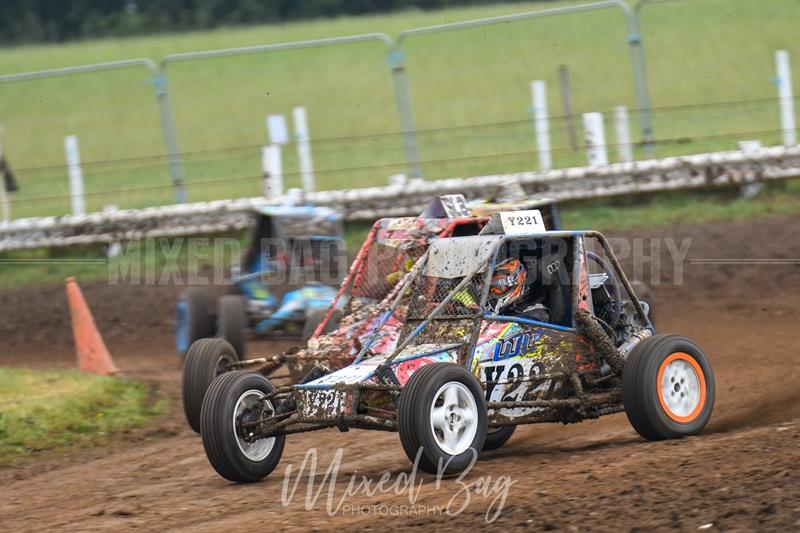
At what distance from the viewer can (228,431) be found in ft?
22.0

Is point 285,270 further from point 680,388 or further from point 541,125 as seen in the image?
point 680,388

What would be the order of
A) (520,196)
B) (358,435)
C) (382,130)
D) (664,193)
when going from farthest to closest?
(382,130) → (664,193) → (520,196) → (358,435)

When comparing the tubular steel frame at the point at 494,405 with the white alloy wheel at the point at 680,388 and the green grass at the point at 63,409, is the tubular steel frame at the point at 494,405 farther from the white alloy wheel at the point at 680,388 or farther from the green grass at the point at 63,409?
the green grass at the point at 63,409

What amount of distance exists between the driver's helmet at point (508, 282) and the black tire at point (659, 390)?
2.67 ft

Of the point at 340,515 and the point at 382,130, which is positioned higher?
the point at 382,130

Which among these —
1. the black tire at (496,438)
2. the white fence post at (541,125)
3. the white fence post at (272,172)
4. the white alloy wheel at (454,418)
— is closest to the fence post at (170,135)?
the white fence post at (272,172)

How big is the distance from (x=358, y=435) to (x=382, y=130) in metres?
8.17

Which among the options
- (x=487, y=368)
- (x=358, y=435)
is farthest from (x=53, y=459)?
(x=487, y=368)

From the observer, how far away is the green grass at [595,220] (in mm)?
14461

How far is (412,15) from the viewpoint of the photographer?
18203 mm

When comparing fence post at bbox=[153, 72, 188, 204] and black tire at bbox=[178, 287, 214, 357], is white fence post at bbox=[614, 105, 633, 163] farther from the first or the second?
black tire at bbox=[178, 287, 214, 357]

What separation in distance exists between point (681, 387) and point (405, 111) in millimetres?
8578

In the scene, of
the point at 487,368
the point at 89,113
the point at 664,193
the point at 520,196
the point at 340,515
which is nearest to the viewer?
the point at 340,515

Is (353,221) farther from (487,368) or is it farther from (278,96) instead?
(487,368)
